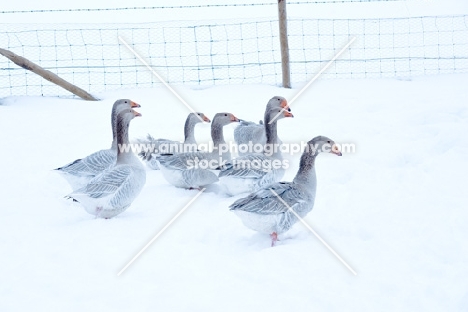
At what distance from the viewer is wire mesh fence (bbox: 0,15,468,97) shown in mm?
15625

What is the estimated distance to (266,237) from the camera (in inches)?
244

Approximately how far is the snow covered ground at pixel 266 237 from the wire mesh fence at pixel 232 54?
5410 millimetres

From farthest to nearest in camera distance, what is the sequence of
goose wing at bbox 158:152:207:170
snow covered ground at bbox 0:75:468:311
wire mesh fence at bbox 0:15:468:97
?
1. wire mesh fence at bbox 0:15:468:97
2. goose wing at bbox 158:152:207:170
3. snow covered ground at bbox 0:75:468:311

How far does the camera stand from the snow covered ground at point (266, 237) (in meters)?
4.84

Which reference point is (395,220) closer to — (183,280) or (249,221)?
(249,221)

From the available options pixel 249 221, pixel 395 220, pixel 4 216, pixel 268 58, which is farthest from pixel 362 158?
pixel 268 58

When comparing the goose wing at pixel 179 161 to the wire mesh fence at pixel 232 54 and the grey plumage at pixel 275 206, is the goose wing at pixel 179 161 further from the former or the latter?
the wire mesh fence at pixel 232 54

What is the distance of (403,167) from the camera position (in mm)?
7625

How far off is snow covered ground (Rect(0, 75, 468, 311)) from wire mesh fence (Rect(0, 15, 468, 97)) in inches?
213

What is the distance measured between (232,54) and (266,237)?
8.50 meters

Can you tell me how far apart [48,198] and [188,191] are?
1617mm

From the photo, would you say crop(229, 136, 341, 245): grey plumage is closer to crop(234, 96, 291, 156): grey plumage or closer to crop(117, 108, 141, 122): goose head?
crop(117, 108, 141, 122): goose head

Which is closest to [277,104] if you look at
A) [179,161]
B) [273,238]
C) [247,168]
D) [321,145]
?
[247,168]

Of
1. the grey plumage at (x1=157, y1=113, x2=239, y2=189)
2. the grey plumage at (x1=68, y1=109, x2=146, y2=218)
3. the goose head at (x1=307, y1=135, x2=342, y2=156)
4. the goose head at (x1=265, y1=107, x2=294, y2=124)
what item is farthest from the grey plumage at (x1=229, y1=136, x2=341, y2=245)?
the goose head at (x1=265, y1=107, x2=294, y2=124)
